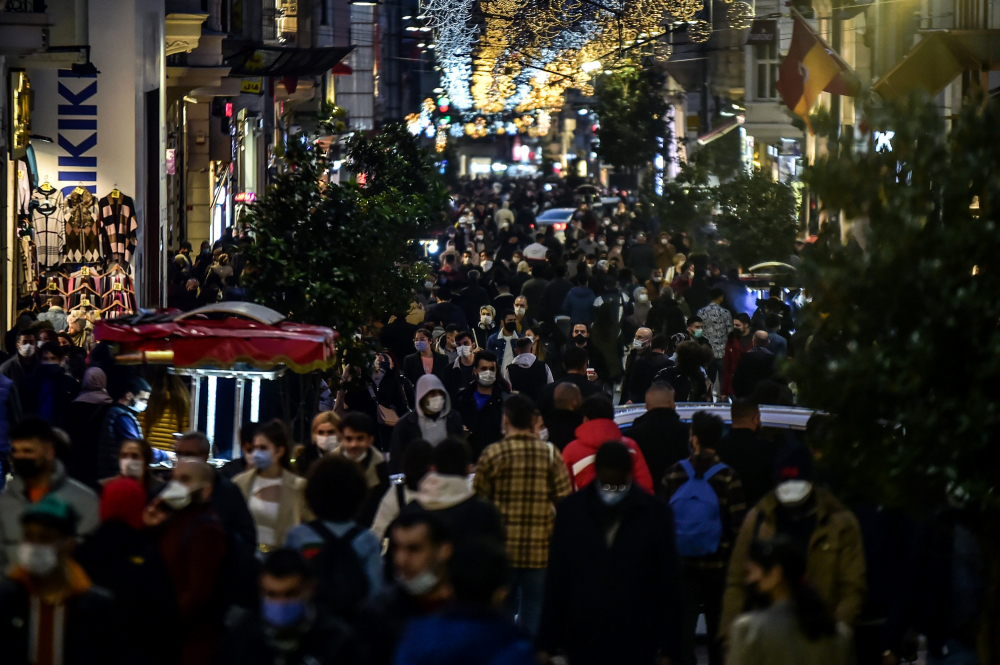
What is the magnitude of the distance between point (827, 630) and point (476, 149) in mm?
148364

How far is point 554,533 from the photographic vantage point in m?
7.10

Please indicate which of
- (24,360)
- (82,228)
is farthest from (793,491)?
(82,228)

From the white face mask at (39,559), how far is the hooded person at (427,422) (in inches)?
180

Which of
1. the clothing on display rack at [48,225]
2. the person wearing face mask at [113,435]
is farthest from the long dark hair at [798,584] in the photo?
the clothing on display rack at [48,225]

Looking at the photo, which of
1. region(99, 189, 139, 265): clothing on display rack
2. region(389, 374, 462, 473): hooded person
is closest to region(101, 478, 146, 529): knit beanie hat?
region(389, 374, 462, 473): hooded person

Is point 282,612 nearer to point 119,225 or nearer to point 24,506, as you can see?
point 24,506

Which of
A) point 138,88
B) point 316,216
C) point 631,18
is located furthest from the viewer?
point 631,18

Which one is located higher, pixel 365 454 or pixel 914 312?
pixel 914 312

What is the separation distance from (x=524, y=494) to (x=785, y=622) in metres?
2.73

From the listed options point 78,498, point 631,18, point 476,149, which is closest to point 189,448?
point 78,498

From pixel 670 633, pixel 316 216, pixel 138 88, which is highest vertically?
pixel 138 88

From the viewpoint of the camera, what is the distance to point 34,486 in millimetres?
7250

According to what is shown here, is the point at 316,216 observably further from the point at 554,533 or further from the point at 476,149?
the point at 476,149

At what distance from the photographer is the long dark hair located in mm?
5590
